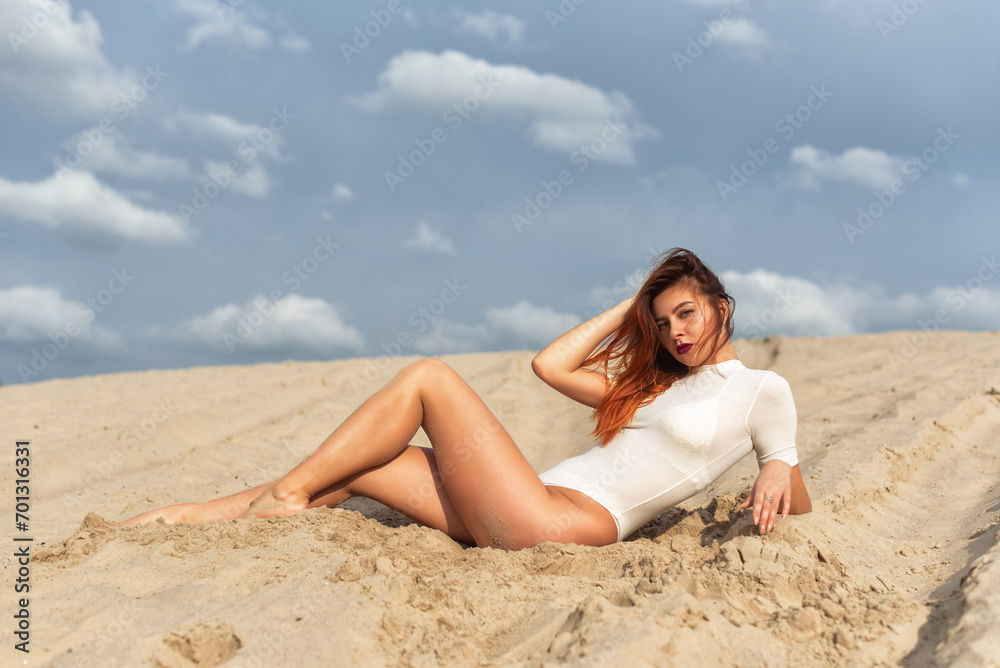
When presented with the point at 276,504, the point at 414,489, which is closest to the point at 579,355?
the point at 414,489

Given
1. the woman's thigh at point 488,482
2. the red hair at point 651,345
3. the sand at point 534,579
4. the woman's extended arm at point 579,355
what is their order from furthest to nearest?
the woman's extended arm at point 579,355
the red hair at point 651,345
the woman's thigh at point 488,482
the sand at point 534,579

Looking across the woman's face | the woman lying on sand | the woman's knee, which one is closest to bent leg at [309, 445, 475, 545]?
the woman lying on sand

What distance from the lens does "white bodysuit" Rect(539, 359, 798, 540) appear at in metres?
2.53

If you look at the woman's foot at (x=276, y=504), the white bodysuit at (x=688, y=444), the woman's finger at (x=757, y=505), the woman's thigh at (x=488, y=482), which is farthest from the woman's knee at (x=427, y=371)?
the woman's finger at (x=757, y=505)

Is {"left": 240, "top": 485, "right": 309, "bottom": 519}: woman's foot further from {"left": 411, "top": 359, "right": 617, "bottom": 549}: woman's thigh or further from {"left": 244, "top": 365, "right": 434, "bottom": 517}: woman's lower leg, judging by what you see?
{"left": 411, "top": 359, "right": 617, "bottom": 549}: woman's thigh

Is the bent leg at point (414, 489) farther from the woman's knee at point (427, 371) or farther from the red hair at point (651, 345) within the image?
the red hair at point (651, 345)

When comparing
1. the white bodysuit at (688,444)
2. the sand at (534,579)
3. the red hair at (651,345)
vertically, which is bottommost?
the sand at (534,579)

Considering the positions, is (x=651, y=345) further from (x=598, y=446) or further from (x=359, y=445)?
(x=359, y=445)

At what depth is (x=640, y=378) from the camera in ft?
9.37

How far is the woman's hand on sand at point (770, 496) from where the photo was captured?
88.8 inches

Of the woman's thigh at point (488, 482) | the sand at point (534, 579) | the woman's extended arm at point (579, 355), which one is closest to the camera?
the sand at point (534, 579)

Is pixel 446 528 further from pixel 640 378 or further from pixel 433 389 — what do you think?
pixel 640 378

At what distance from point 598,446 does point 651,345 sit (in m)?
0.49

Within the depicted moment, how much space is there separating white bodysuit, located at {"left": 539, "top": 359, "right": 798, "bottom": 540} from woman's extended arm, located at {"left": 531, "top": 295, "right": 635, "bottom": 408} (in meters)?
0.35
